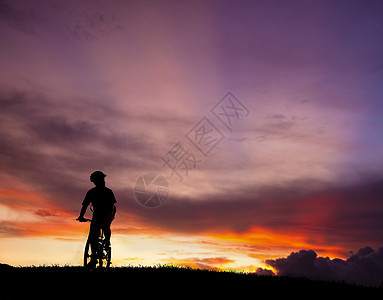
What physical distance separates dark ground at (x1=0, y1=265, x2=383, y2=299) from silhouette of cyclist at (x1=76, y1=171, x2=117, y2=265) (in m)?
1.55

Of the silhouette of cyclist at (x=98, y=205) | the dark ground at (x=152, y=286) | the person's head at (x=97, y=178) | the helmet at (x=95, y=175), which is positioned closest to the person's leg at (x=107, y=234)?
the silhouette of cyclist at (x=98, y=205)

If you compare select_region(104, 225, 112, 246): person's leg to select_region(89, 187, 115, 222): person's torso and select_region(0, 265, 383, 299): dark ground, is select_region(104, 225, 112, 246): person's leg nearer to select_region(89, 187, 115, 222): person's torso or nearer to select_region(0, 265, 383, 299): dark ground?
select_region(89, 187, 115, 222): person's torso

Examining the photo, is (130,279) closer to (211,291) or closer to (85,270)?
(85,270)

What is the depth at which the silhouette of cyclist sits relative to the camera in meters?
16.0

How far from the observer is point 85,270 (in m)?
15.6

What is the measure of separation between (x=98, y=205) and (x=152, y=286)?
172 inches

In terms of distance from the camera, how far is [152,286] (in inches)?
520

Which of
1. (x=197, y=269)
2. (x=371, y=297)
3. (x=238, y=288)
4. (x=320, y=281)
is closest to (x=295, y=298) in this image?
(x=238, y=288)

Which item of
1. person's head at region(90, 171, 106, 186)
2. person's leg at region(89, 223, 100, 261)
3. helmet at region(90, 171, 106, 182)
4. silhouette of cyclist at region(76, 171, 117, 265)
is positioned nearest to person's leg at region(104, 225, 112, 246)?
silhouette of cyclist at region(76, 171, 117, 265)

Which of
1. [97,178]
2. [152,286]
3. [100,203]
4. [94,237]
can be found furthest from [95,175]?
[152,286]

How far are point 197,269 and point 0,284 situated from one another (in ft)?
28.5

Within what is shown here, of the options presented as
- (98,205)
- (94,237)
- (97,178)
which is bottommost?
(94,237)

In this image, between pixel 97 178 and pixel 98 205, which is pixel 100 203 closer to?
pixel 98 205

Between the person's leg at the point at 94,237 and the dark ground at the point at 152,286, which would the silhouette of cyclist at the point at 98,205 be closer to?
the person's leg at the point at 94,237
